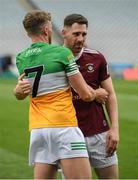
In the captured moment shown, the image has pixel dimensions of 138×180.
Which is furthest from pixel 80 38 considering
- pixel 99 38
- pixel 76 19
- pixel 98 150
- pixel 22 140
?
pixel 99 38

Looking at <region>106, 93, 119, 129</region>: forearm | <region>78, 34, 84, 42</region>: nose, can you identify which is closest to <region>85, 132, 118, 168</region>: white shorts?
<region>106, 93, 119, 129</region>: forearm

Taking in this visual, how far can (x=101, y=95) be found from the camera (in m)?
4.56

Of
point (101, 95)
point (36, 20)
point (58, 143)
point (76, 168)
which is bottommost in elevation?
point (76, 168)

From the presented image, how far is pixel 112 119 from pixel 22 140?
20.0ft

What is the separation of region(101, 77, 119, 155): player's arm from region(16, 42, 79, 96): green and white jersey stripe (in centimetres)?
63

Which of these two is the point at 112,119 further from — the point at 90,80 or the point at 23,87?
the point at 23,87

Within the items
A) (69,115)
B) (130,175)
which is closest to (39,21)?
(69,115)

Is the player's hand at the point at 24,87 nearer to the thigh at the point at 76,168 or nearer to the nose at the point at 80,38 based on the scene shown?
the thigh at the point at 76,168

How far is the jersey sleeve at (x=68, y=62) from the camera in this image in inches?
165

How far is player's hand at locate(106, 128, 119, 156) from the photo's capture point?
4.77m

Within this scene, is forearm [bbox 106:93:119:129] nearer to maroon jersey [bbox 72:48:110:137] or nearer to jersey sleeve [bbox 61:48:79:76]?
maroon jersey [bbox 72:48:110:137]

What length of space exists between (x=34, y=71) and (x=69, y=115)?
0.38m

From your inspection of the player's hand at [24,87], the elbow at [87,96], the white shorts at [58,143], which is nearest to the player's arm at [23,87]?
the player's hand at [24,87]

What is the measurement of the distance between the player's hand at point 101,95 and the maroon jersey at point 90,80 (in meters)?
0.30
